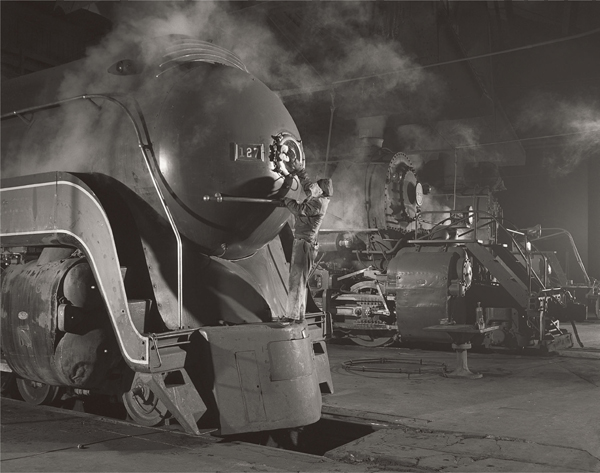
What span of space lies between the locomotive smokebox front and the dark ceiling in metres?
1.72

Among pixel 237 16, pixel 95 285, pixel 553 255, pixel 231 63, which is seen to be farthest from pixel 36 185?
pixel 553 255

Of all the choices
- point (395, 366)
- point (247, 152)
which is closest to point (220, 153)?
point (247, 152)

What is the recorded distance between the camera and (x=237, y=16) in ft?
31.2

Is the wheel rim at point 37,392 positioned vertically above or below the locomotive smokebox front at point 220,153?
below

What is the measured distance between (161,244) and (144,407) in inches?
49.5

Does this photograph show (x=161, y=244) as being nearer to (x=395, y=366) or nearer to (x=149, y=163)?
(x=149, y=163)

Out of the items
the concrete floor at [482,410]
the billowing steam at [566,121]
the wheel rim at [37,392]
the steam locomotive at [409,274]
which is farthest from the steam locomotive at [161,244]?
the billowing steam at [566,121]

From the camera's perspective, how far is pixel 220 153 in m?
4.58

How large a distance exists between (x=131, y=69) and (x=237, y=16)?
518 cm

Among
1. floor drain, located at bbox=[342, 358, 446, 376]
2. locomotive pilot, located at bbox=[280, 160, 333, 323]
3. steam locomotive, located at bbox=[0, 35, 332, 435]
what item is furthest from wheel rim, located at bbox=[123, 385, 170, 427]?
floor drain, located at bbox=[342, 358, 446, 376]

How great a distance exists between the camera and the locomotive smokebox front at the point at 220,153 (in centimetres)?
452

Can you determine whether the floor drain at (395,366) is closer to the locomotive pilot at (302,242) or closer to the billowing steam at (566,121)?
the locomotive pilot at (302,242)

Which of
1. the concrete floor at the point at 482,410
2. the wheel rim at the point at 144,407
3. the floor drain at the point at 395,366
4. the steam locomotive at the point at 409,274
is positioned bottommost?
the concrete floor at the point at 482,410

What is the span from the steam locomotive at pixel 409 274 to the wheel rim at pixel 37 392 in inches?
186
